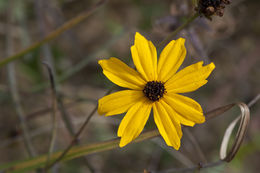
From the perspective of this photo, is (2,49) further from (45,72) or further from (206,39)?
(206,39)

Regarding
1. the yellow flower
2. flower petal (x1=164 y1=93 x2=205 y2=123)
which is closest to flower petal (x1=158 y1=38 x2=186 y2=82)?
the yellow flower

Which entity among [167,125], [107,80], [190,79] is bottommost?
[167,125]

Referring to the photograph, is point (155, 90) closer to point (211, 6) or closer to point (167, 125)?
point (167, 125)

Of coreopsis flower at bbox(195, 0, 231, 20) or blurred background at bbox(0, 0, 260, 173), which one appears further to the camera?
blurred background at bbox(0, 0, 260, 173)

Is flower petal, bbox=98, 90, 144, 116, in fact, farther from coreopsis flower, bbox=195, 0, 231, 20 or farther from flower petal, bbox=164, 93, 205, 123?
coreopsis flower, bbox=195, 0, 231, 20

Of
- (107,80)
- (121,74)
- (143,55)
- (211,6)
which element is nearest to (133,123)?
(121,74)

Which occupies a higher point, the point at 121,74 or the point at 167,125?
the point at 121,74

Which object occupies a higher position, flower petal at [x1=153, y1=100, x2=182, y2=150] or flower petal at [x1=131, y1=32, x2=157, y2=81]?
flower petal at [x1=131, y1=32, x2=157, y2=81]
